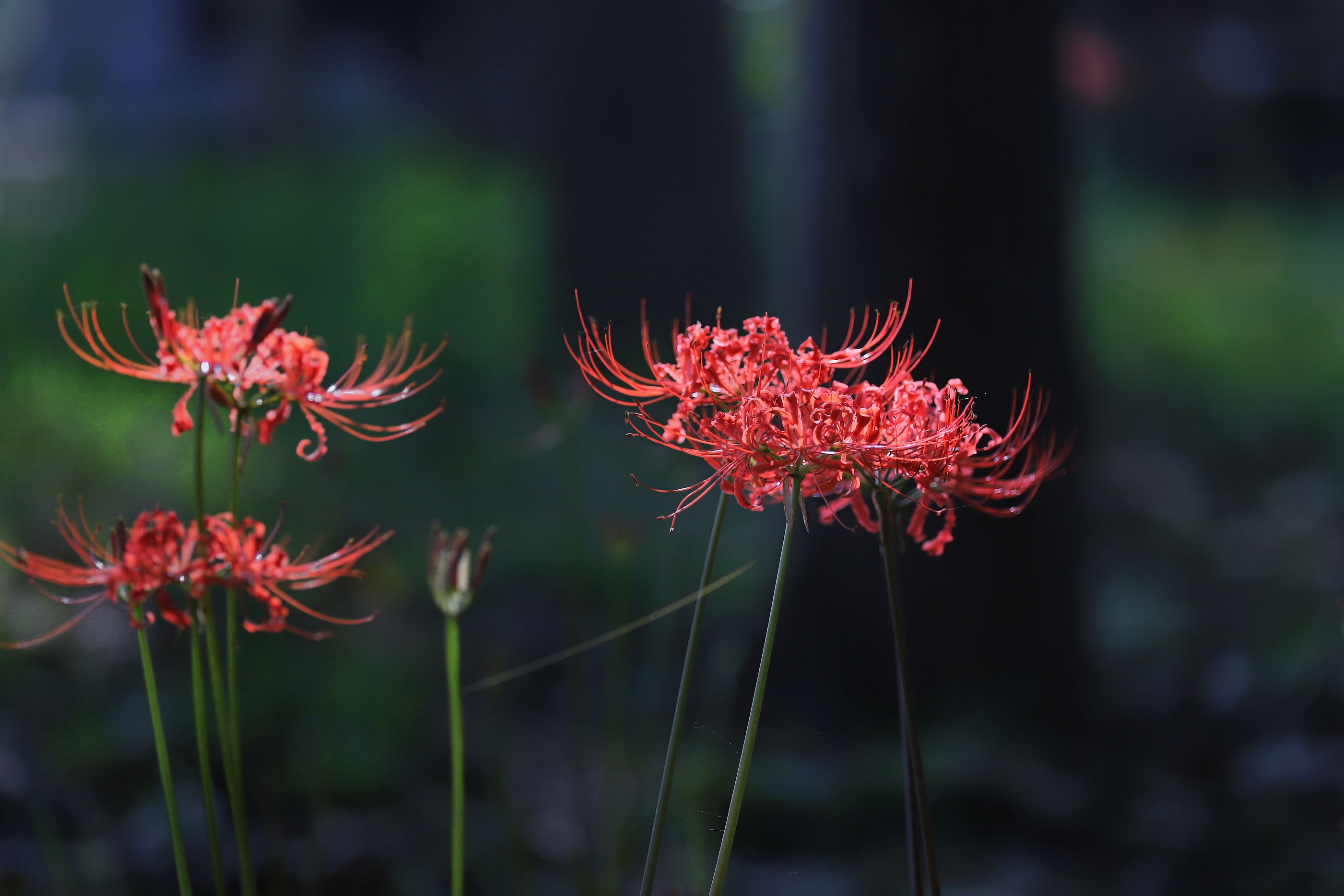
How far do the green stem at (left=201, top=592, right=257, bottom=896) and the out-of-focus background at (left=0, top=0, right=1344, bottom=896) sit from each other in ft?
0.97

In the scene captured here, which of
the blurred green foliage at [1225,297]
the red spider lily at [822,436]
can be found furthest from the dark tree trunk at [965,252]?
the blurred green foliage at [1225,297]

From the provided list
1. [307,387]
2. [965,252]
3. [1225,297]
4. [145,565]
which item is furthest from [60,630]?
[1225,297]

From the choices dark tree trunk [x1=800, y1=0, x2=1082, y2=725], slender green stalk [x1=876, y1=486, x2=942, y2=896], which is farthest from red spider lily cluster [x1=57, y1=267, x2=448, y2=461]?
dark tree trunk [x1=800, y1=0, x2=1082, y2=725]

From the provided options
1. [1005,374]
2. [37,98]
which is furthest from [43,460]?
[1005,374]

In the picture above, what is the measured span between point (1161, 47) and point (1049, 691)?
170 inches

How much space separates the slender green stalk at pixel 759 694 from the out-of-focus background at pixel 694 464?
1.37 feet

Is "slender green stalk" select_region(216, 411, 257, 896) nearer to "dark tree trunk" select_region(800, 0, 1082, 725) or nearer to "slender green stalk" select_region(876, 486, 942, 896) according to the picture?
"slender green stalk" select_region(876, 486, 942, 896)

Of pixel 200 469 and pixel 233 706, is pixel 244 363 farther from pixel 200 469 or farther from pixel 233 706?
pixel 233 706

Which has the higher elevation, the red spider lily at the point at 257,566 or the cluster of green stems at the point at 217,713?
the red spider lily at the point at 257,566

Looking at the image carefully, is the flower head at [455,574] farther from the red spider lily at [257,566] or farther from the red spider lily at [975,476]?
the red spider lily at [975,476]

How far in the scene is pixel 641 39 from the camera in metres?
3.85

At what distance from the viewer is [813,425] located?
19.6 inches

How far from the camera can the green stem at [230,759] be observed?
0.50 metres

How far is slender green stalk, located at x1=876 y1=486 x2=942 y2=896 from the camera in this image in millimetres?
461
